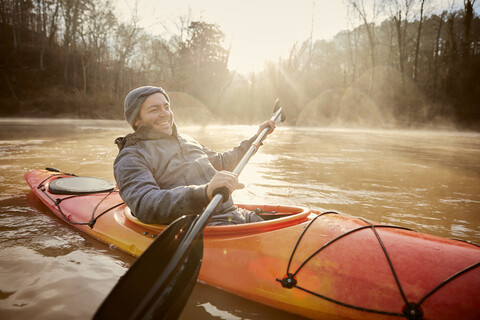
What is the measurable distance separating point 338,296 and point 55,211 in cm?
311

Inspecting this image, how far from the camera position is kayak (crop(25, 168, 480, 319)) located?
151 cm

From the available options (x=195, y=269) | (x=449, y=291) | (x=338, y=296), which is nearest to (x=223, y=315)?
(x=195, y=269)

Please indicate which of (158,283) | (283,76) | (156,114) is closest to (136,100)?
(156,114)

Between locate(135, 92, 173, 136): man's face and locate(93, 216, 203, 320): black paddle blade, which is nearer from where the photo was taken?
locate(93, 216, 203, 320): black paddle blade

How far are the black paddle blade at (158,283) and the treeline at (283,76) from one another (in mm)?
18032

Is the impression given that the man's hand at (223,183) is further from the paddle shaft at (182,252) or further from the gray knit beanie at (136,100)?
the gray knit beanie at (136,100)

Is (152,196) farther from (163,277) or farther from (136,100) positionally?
(136,100)

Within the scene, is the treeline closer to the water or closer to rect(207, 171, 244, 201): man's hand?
the water

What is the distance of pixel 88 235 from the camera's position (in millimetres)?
2945

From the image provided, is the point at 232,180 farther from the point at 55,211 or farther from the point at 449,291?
the point at 55,211

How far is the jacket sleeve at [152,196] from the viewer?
6.16 ft

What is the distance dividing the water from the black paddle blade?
15.1 inches

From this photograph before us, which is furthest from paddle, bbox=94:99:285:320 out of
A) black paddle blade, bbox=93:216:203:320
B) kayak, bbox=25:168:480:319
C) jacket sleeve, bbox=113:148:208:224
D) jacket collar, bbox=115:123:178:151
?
jacket collar, bbox=115:123:178:151

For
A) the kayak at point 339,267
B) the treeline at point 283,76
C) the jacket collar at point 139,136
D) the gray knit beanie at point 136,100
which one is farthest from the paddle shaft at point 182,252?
the treeline at point 283,76
